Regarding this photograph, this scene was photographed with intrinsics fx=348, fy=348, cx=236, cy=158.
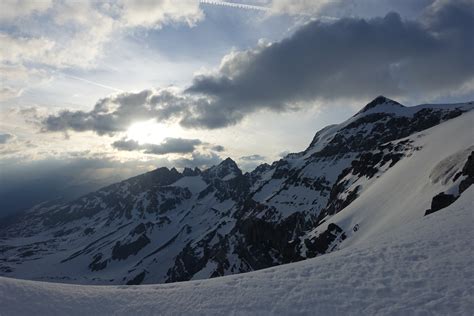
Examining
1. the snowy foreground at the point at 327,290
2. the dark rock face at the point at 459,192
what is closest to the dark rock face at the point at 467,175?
the dark rock face at the point at 459,192

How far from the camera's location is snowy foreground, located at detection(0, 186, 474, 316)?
47.4 ft

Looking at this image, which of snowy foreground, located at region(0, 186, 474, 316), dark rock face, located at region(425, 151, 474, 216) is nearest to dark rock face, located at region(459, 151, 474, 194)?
dark rock face, located at region(425, 151, 474, 216)

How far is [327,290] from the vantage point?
16.0 meters

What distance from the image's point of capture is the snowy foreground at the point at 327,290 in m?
14.5

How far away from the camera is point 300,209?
19000 centimetres

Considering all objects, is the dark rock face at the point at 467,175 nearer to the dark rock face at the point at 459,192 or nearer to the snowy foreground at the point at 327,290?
the dark rock face at the point at 459,192

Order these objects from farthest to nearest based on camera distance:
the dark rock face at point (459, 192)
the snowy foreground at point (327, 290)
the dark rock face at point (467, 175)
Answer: the dark rock face at point (467, 175) → the dark rock face at point (459, 192) → the snowy foreground at point (327, 290)

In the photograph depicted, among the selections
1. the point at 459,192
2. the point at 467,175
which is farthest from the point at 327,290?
the point at 467,175

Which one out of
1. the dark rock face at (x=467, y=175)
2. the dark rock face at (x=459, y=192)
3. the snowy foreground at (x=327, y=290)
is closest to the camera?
the snowy foreground at (x=327, y=290)

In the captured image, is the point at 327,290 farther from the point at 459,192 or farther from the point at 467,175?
the point at 467,175

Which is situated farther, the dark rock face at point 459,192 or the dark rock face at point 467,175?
the dark rock face at point 467,175

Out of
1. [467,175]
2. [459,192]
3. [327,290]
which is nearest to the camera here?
[327,290]

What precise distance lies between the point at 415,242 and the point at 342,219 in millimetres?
53364

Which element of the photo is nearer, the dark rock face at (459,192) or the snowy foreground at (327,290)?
the snowy foreground at (327,290)
